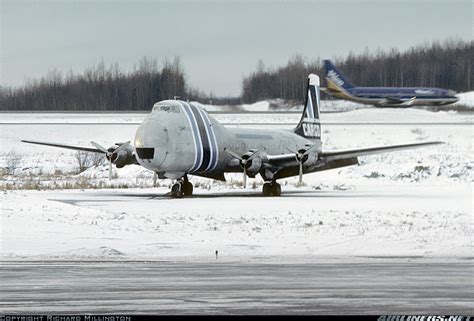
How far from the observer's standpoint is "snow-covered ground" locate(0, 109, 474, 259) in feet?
74.5

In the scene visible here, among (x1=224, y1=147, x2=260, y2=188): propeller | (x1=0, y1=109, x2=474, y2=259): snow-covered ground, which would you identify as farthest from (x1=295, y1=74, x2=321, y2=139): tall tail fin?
(x1=224, y1=147, x2=260, y2=188): propeller

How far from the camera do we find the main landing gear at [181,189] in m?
38.8

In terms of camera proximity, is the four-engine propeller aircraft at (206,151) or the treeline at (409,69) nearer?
the four-engine propeller aircraft at (206,151)

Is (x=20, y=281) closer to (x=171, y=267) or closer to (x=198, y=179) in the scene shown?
(x=171, y=267)

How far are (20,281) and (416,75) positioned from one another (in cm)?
7245

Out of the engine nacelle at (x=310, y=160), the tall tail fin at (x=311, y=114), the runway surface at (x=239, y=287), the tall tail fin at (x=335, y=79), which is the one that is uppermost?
the tall tail fin at (x=335, y=79)

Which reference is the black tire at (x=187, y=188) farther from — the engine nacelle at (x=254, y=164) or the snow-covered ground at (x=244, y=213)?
the engine nacelle at (x=254, y=164)

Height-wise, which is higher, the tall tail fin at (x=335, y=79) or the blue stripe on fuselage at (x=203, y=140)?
the tall tail fin at (x=335, y=79)

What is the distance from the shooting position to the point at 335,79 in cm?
8438

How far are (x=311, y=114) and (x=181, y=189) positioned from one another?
13.8 meters

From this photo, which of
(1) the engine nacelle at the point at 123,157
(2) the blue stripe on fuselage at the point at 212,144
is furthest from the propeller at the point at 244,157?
(1) the engine nacelle at the point at 123,157

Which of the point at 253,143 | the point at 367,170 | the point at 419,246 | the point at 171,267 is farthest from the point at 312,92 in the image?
the point at 171,267

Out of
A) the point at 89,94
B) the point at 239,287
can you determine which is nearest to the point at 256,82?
the point at 89,94

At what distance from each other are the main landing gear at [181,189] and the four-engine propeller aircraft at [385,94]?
44.3 metres
